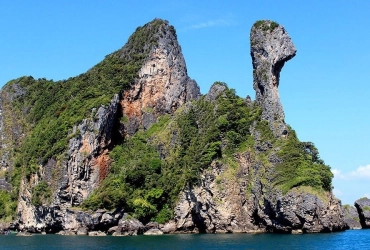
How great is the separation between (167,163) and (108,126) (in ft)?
42.8

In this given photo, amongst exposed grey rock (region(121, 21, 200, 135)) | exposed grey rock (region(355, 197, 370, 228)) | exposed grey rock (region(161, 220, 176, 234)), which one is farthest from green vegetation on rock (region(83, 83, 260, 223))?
exposed grey rock (region(355, 197, 370, 228))

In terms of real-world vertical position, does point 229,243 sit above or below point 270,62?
below

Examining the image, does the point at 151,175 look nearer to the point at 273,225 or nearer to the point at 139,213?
the point at 139,213

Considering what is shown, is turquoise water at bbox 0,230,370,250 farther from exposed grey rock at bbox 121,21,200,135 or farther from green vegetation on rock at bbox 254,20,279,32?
exposed grey rock at bbox 121,21,200,135

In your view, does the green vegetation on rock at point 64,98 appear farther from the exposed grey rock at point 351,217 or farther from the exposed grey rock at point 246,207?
the exposed grey rock at point 351,217

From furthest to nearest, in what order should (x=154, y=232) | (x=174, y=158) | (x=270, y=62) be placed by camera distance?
(x=174, y=158), (x=270, y=62), (x=154, y=232)

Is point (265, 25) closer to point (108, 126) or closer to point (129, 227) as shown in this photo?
point (108, 126)

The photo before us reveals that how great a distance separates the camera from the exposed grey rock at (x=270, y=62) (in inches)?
3071

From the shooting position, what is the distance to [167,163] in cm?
8362

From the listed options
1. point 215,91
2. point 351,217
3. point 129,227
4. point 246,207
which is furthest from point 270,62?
point 351,217

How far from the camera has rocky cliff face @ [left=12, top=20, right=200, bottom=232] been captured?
82188 millimetres

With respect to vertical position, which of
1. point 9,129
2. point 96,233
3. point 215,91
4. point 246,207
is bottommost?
point 96,233

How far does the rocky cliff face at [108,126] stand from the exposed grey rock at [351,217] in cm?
3661

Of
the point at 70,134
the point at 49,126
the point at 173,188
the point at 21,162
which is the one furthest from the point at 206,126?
the point at 21,162
